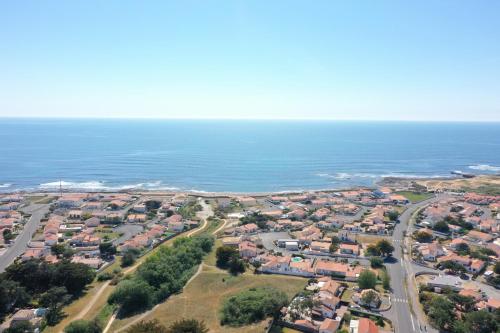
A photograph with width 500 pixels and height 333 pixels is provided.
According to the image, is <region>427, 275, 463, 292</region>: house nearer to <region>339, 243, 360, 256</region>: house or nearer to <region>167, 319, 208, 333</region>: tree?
<region>339, 243, 360, 256</region>: house

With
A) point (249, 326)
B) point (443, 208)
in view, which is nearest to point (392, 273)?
point (249, 326)

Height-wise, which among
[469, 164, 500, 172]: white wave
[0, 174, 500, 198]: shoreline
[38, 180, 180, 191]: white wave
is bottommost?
[38, 180, 180, 191]: white wave

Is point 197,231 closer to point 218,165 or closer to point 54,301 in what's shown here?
point 54,301

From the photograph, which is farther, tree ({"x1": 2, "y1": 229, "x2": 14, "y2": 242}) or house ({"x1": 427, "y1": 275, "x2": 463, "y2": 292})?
tree ({"x1": 2, "y1": 229, "x2": 14, "y2": 242})

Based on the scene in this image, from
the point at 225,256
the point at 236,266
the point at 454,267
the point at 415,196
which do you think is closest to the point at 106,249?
the point at 225,256

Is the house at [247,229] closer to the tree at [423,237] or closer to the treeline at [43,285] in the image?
the treeline at [43,285]

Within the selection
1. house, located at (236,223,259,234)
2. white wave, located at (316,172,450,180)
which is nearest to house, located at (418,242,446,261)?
house, located at (236,223,259,234)

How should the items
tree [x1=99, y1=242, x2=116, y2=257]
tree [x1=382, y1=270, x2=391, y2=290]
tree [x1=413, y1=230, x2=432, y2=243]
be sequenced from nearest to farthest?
tree [x1=382, y1=270, x2=391, y2=290]
tree [x1=99, y1=242, x2=116, y2=257]
tree [x1=413, y1=230, x2=432, y2=243]

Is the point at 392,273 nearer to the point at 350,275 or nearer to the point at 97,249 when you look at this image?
the point at 350,275
